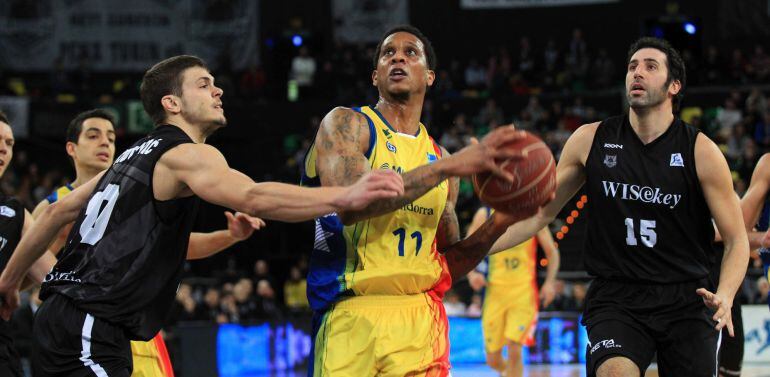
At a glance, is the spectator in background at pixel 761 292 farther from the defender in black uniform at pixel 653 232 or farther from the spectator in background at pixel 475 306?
the defender in black uniform at pixel 653 232

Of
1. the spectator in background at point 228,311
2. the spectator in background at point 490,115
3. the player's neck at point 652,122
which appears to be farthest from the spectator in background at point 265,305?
the player's neck at point 652,122

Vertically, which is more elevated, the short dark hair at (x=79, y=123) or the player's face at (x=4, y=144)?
the short dark hair at (x=79, y=123)

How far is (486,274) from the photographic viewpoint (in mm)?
11203

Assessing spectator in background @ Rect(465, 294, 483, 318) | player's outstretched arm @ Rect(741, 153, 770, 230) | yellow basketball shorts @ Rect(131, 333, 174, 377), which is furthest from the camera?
spectator in background @ Rect(465, 294, 483, 318)

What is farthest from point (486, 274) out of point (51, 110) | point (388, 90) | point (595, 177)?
point (51, 110)

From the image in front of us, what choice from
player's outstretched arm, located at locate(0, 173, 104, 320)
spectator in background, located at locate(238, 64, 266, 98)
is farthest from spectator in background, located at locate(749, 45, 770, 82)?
player's outstretched arm, located at locate(0, 173, 104, 320)

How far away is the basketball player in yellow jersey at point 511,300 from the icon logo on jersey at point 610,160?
5081 millimetres

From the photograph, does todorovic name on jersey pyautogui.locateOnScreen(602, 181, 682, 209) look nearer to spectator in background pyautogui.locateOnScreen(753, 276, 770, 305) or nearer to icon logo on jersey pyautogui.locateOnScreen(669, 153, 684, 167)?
icon logo on jersey pyautogui.locateOnScreen(669, 153, 684, 167)

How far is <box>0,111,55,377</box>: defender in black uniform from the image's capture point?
218 inches

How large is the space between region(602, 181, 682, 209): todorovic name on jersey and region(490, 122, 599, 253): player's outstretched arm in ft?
0.85

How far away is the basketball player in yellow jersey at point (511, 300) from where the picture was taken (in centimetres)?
1062

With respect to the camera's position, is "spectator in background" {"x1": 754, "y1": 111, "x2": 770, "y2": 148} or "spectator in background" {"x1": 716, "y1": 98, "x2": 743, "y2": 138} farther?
"spectator in background" {"x1": 716, "y1": 98, "x2": 743, "y2": 138}

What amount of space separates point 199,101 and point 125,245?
2.53 ft

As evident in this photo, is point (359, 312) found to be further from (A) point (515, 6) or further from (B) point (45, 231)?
(A) point (515, 6)
